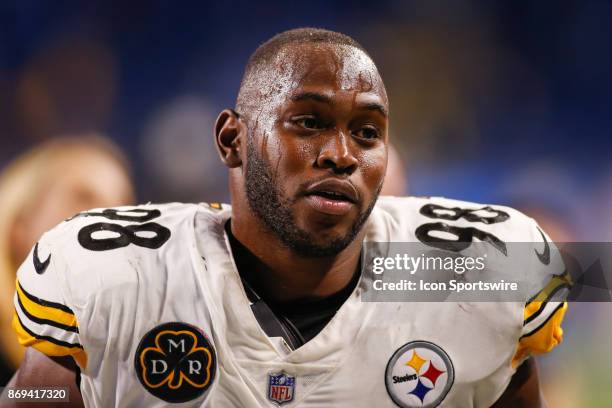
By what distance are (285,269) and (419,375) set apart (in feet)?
0.88

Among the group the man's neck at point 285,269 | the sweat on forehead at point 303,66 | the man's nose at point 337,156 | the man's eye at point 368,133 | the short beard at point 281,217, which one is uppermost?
the sweat on forehead at point 303,66

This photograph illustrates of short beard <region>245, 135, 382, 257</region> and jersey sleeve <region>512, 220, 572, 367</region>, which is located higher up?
short beard <region>245, 135, 382, 257</region>

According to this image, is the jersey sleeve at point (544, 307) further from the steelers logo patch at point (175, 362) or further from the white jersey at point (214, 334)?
the steelers logo patch at point (175, 362)

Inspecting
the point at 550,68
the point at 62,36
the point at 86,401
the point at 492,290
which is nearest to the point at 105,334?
the point at 86,401

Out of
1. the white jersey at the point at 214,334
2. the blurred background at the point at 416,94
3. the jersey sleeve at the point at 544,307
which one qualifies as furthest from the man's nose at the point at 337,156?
the blurred background at the point at 416,94

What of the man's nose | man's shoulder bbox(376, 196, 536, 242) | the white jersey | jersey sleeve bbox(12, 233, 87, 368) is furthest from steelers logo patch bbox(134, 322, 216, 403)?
man's shoulder bbox(376, 196, 536, 242)

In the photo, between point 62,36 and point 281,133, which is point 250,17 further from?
point 281,133

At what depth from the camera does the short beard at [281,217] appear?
105cm

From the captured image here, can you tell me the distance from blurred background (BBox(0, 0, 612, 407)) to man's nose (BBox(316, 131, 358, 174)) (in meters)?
0.70

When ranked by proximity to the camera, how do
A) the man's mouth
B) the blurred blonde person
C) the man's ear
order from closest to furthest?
the man's mouth → the man's ear → the blurred blonde person

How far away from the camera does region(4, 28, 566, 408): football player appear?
3.37 feet

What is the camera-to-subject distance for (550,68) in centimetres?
168

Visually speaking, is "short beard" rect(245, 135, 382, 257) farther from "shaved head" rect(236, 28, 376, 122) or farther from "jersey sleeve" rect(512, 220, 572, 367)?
"jersey sleeve" rect(512, 220, 572, 367)

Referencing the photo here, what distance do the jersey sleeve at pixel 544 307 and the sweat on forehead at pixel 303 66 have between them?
40cm
